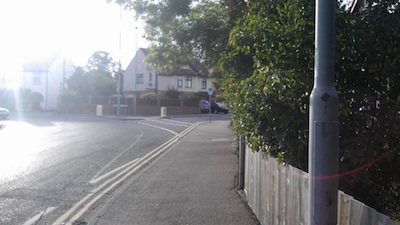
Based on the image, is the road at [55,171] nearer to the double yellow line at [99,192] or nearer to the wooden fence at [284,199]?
the double yellow line at [99,192]

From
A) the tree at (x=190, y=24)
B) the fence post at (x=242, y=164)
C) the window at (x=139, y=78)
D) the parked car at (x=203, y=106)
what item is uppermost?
the window at (x=139, y=78)

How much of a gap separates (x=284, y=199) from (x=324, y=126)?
7.82ft

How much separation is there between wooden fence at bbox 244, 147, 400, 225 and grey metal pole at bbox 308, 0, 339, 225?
0.82ft

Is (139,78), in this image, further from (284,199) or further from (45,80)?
(284,199)

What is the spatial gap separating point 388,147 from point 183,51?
1514 centimetres

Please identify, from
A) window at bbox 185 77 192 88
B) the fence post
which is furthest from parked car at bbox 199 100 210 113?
Answer: the fence post

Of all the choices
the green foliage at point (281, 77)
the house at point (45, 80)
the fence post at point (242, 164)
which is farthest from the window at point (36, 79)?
the green foliage at point (281, 77)

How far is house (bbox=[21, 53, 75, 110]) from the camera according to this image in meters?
68.4

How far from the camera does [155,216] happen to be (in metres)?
7.77

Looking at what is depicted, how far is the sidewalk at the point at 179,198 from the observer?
7605 mm

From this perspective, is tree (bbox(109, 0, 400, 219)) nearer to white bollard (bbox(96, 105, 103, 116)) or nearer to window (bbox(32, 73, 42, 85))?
white bollard (bbox(96, 105, 103, 116))

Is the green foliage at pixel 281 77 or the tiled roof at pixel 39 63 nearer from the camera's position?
the green foliage at pixel 281 77

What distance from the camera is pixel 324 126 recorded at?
10.7ft

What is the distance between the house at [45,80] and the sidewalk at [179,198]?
57689mm
